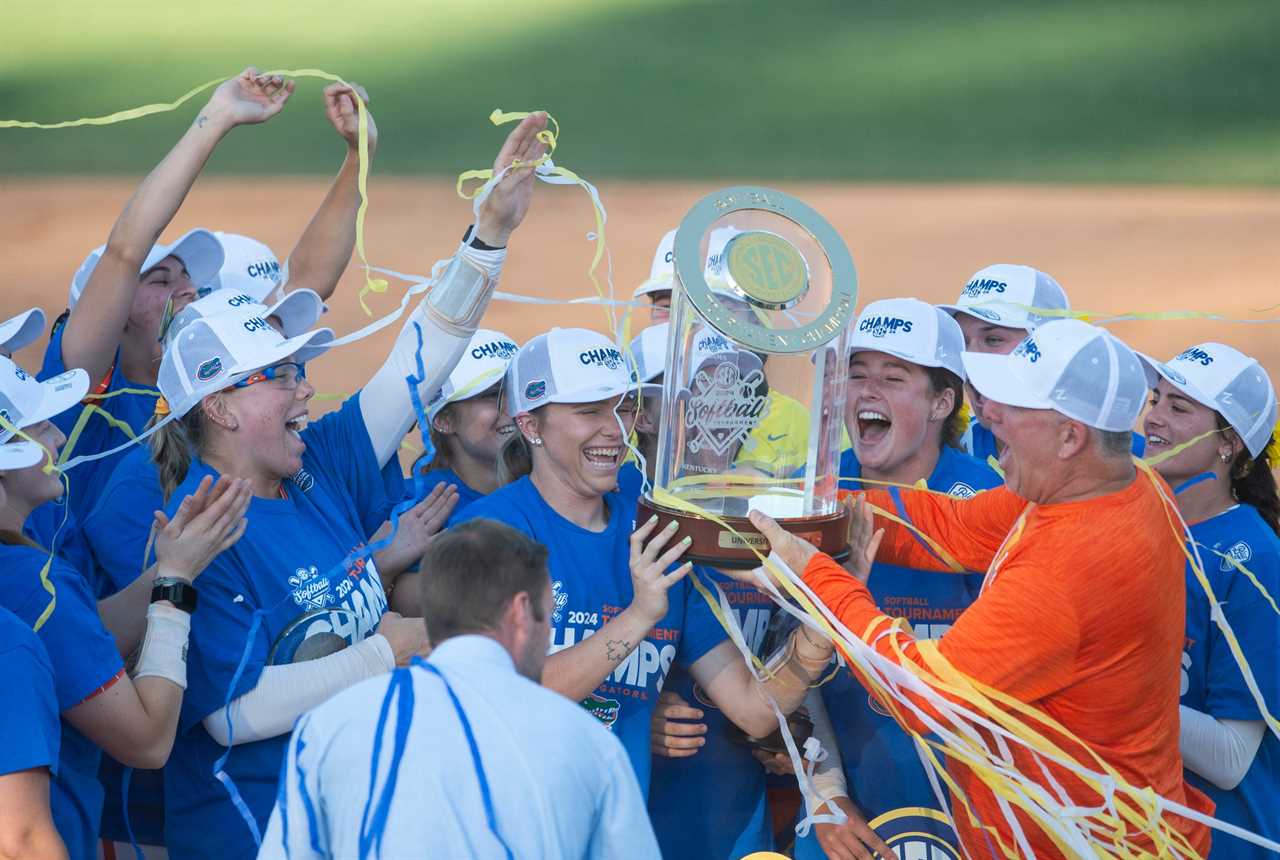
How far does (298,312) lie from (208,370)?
0.57 meters

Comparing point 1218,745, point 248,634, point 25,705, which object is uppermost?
point 25,705

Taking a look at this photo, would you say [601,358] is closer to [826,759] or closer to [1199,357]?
[826,759]

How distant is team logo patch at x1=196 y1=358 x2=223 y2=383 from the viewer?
3441 millimetres

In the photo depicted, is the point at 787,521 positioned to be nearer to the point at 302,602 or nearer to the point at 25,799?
the point at 302,602

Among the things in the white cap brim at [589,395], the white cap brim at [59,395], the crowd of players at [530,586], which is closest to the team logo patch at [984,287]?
the crowd of players at [530,586]

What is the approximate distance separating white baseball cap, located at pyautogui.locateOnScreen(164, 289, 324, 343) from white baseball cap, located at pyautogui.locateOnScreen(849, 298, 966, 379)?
5.38 ft

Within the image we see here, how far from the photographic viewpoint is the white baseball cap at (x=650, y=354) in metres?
4.19

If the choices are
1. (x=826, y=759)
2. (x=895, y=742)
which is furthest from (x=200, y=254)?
(x=895, y=742)

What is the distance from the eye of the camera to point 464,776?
7.02 ft

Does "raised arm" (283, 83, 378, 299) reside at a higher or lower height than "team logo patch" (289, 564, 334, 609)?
higher

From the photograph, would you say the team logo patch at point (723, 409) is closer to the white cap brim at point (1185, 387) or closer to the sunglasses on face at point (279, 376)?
the sunglasses on face at point (279, 376)

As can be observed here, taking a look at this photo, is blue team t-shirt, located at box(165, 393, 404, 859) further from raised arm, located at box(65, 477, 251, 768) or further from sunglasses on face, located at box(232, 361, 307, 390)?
sunglasses on face, located at box(232, 361, 307, 390)

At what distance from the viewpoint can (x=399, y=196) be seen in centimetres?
1132

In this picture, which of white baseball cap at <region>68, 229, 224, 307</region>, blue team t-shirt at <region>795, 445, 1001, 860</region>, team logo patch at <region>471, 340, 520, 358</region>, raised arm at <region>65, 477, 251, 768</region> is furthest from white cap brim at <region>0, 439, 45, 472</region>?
blue team t-shirt at <region>795, 445, 1001, 860</region>
